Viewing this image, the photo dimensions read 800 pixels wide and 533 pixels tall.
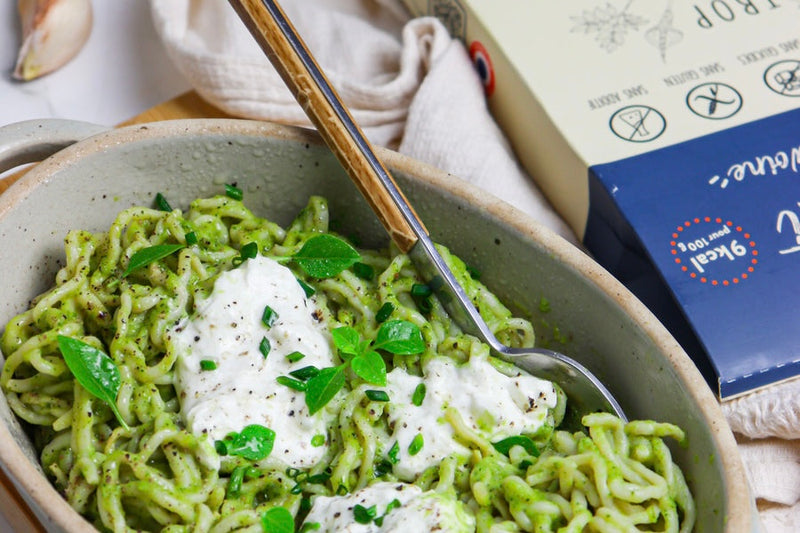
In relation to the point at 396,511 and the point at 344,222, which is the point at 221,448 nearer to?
the point at 396,511

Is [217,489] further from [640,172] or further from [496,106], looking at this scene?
[496,106]

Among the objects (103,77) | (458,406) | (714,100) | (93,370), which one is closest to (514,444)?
(458,406)

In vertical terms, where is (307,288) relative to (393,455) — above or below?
above

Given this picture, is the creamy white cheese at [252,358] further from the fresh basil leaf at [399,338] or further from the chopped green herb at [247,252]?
the fresh basil leaf at [399,338]

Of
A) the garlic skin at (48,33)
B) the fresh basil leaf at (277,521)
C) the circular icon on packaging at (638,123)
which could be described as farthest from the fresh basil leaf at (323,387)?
the garlic skin at (48,33)

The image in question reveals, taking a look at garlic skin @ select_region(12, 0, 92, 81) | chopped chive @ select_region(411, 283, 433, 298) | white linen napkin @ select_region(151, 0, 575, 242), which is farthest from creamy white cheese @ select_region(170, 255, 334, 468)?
garlic skin @ select_region(12, 0, 92, 81)
